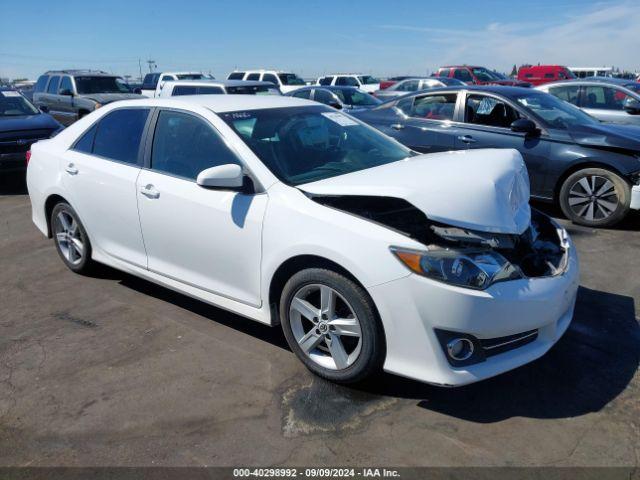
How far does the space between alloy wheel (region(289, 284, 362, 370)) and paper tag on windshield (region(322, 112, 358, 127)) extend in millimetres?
1621

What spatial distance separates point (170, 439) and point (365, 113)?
651 cm

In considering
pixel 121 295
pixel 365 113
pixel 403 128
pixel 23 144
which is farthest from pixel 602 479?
pixel 23 144

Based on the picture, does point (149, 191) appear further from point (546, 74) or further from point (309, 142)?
point (546, 74)

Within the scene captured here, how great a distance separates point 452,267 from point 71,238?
3.59m

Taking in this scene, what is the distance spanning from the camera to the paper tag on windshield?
4.17m

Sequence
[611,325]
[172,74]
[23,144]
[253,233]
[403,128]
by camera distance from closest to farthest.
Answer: [253,233] → [611,325] → [403,128] → [23,144] → [172,74]

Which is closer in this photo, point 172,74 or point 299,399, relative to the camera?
point 299,399

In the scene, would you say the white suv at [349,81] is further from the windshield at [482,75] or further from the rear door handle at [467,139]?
the rear door handle at [467,139]

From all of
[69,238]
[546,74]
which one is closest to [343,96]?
[69,238]

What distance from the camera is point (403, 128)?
7508 mm

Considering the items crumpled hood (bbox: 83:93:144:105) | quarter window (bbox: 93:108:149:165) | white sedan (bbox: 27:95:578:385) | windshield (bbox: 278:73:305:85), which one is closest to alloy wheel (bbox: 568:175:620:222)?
white sedan (bbox: 27:95:578:385)

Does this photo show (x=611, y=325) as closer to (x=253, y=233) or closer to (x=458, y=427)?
(x=458, y=427)

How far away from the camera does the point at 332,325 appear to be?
3.01 meters

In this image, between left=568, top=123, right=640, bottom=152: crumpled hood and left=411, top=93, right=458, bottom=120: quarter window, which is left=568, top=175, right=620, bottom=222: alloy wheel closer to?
left=568, top=123, right=640, bottom=152: crumpled hood
